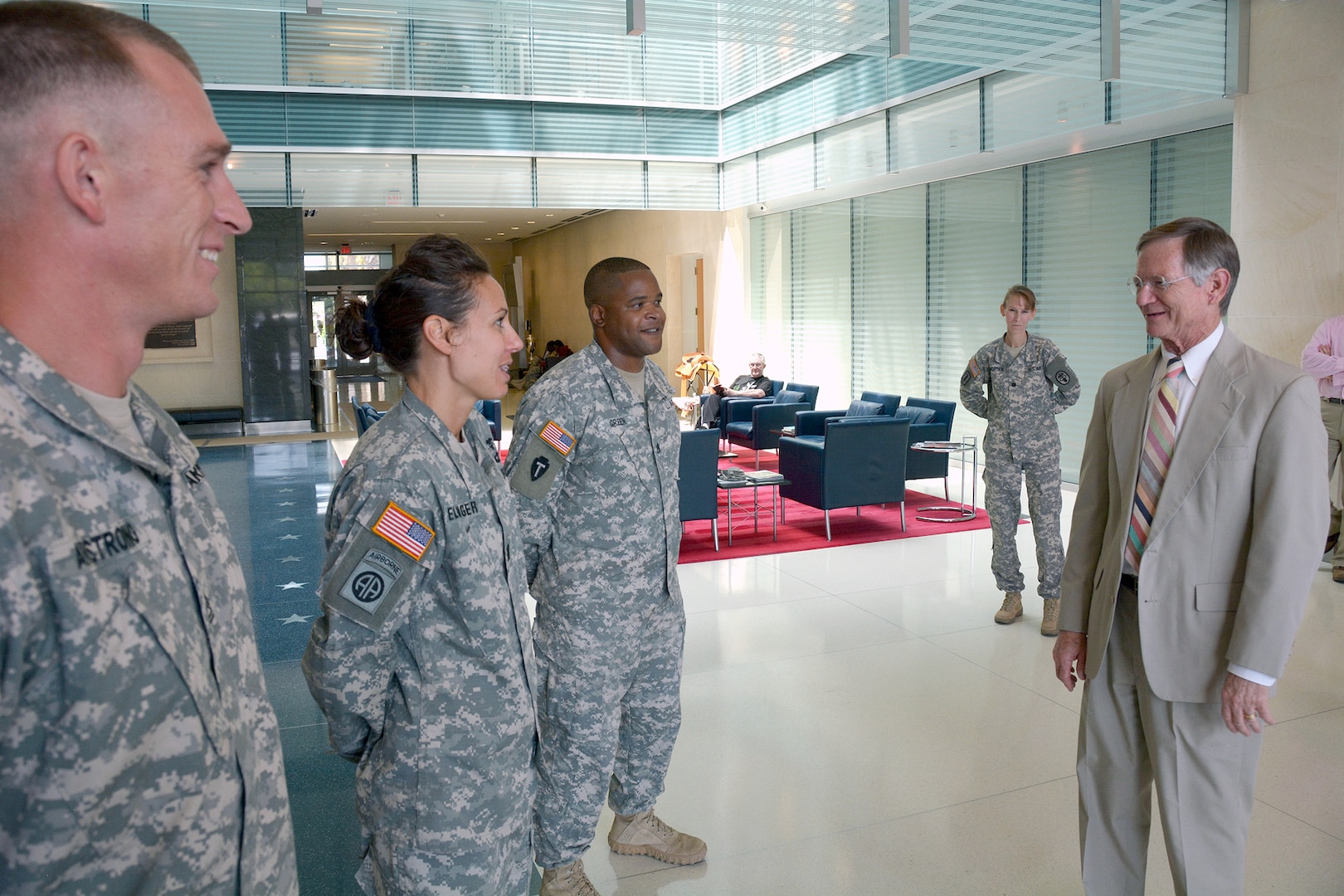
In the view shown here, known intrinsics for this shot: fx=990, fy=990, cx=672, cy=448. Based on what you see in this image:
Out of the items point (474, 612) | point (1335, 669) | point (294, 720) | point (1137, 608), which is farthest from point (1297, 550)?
point (294, 720)

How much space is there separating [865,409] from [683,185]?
20.6ft

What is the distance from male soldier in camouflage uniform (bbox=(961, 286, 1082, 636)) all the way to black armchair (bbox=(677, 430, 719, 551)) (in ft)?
7.79

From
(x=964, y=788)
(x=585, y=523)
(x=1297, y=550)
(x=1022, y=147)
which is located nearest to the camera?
(x=1297, y=550)

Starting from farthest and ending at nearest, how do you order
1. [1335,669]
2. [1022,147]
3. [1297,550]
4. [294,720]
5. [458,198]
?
[458,198]
[1022,147]
[1335,669]
[294,720]
[1297,550]

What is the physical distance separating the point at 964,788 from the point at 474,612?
249cm

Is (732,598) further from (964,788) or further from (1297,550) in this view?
(1297,550)

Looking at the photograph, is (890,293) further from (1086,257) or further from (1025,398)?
(1025,398)

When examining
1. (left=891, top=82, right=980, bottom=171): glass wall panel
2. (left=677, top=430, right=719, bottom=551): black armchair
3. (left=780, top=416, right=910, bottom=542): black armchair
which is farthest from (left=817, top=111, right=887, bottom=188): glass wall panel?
(left=677, top=430, right=719, bottom=551): black armchair

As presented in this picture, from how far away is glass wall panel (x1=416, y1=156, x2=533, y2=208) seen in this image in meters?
13.3

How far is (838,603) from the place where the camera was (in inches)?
240

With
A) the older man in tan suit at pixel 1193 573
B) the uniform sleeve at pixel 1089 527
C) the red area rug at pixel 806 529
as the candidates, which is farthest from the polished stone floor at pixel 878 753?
the red area rug at pixel 806 529

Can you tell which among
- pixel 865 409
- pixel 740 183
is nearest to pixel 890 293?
pixel 865 409

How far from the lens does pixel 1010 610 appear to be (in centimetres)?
566

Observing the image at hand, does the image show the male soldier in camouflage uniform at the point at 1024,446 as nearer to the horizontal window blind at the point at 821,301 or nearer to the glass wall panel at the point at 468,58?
the horizontal window blind at the point at 821,301
